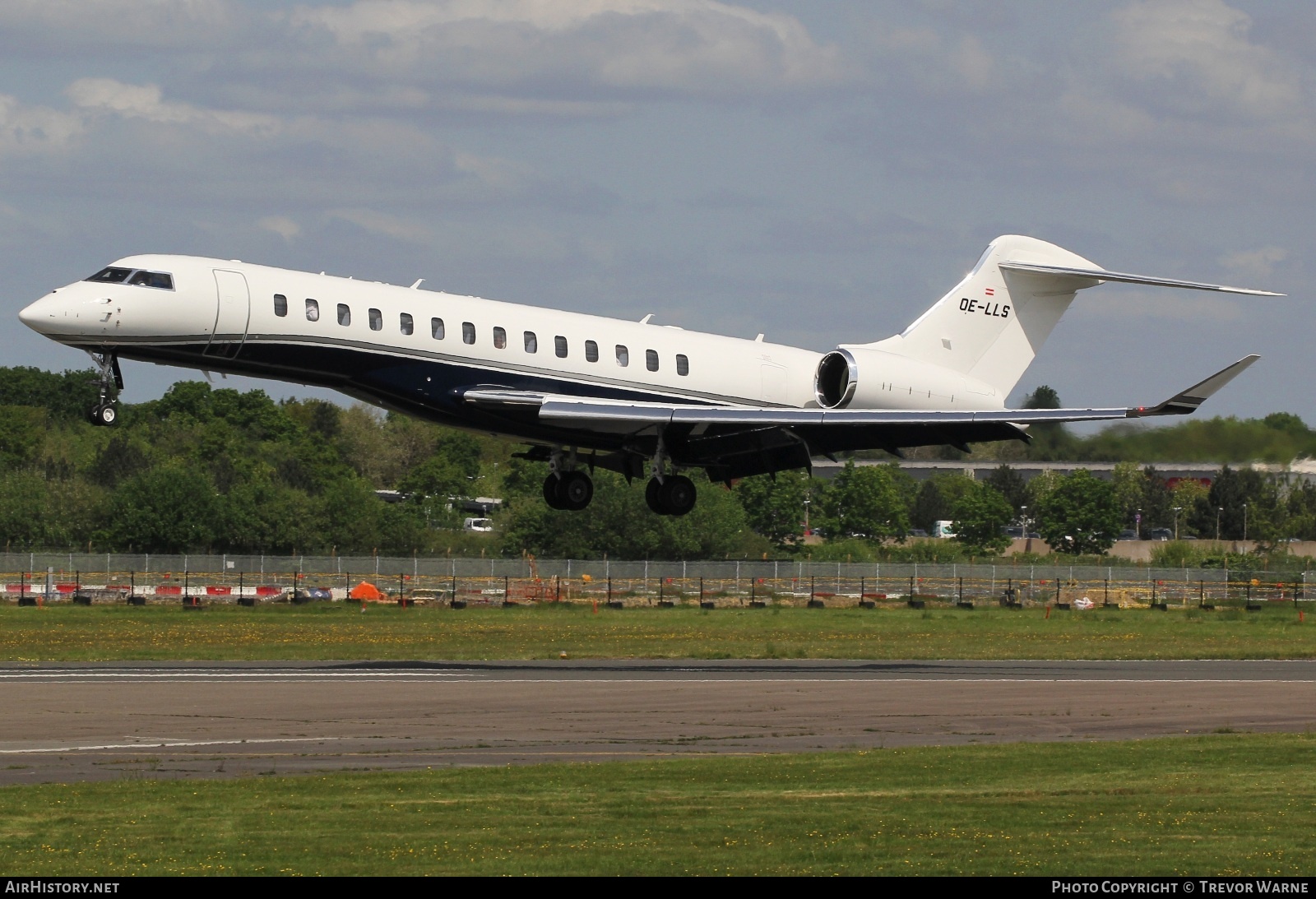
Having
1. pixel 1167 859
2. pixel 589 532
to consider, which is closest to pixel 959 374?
pixel 1167 859

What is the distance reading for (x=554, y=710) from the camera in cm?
2548

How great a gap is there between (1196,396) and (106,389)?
1843cm

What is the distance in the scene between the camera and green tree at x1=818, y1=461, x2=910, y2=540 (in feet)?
376

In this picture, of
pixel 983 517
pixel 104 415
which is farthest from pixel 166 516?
pixel 983 517

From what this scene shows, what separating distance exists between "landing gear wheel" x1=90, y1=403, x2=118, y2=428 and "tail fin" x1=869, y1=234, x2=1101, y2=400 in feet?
55.9

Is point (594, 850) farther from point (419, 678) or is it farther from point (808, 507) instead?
point (808, 507)

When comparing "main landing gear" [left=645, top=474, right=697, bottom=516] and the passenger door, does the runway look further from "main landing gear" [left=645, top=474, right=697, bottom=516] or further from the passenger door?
the passenger door

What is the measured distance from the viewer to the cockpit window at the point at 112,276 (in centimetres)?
2886

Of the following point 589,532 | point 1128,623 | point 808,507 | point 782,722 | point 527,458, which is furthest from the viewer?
point 808,507

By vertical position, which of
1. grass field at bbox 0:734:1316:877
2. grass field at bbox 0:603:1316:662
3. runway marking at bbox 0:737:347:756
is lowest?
grass field at bbox 0:734:1316:877

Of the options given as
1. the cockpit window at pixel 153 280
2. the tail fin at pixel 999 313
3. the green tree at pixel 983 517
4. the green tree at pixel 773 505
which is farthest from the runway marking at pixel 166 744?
the green tree at pixel 983 517

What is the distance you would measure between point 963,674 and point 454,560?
31289mm

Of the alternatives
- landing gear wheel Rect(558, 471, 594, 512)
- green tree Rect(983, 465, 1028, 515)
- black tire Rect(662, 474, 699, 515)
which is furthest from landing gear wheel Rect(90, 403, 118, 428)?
green tree Rect(983, 465, 1028, 515)

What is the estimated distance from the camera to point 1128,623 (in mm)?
51344
